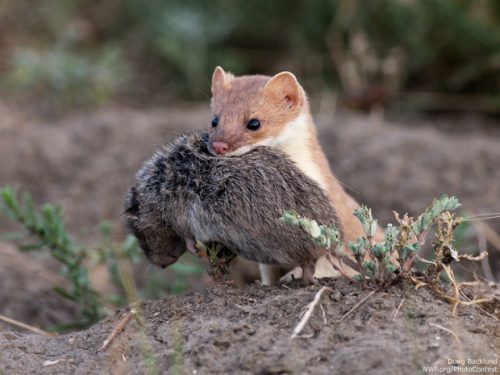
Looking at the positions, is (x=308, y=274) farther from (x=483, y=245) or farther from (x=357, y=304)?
(x=483, y=245)

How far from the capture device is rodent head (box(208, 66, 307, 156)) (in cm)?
455

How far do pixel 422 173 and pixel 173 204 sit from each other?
3.58 metres

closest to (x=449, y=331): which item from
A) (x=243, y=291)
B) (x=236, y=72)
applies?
(x=243, y=291)

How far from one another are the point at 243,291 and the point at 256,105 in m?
1.40

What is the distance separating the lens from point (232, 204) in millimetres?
3486

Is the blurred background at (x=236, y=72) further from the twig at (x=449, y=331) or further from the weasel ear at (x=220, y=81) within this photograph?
the twig at (x=449, y=331)

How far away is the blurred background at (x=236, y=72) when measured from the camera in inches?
260

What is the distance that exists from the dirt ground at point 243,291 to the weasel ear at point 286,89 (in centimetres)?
66

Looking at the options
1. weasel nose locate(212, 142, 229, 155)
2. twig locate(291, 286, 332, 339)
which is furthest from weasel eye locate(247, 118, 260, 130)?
twig locate(291, 286, 332, 339)

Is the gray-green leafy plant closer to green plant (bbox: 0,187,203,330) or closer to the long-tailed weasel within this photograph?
the long-tailed weasel

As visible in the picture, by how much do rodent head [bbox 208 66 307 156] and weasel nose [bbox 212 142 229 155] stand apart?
413 mm

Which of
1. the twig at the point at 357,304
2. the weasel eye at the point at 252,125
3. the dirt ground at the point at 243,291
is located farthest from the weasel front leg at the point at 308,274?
the weasel eye at the point at 252,125

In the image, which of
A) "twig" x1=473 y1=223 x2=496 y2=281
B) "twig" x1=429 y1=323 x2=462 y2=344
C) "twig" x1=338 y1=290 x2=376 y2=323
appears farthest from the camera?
"twig" x1=473 y1=223 x2=496 y2=281

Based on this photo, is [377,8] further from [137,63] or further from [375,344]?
[375,344]
